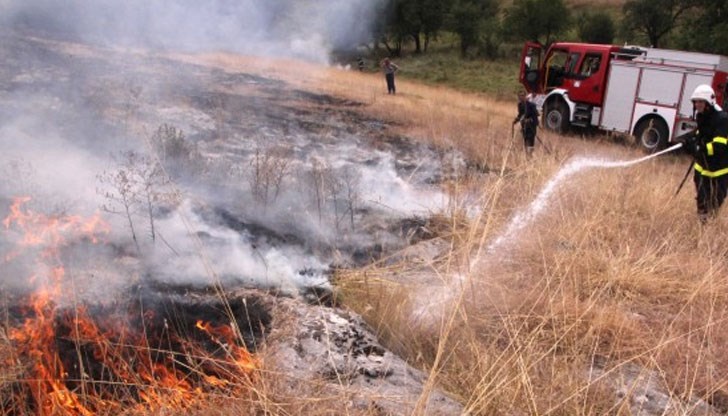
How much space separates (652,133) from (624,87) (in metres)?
1.23

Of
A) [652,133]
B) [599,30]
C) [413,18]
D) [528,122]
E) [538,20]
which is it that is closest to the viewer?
[528,122]

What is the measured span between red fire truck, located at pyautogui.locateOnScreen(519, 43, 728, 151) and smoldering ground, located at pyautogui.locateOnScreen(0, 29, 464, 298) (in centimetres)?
521

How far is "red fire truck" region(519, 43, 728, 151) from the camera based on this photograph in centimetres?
1181

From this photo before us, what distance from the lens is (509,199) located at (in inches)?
262

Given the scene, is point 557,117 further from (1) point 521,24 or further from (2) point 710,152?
(1) point 521,24

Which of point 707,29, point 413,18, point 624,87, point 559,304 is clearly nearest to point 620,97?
point 624,87

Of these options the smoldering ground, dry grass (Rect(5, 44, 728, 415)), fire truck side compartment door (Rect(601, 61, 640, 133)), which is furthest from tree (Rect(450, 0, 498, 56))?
dry grass (Rect(5, 44, 728, 415))

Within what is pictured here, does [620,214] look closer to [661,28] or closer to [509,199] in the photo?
[509,199]

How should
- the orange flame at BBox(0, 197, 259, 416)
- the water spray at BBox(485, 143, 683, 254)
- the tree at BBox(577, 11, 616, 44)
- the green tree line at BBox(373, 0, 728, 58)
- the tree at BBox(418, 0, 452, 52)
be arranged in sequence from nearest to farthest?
the orange flame at BBox(0, 197, 259, 416) → the water spray at BBox(485, 143, 683, 254) → the green tree line at BBox(373, 0, 728, 58) → the tree at BBox(577, 11, 616, 44) → the tree at BBox(418, 0, 452, 52)

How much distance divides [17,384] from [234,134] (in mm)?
6628

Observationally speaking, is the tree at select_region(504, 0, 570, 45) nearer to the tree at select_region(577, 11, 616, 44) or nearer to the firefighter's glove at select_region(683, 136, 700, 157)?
the tree at select_region(577, 11, 616, 44)

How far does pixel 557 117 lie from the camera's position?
46.4ft

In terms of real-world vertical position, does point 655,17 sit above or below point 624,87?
above

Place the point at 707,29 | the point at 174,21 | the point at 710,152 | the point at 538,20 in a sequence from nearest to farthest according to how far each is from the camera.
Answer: the point at 710,152 < the point at 174,21 < the point at 707,29 < the point at 538,20
